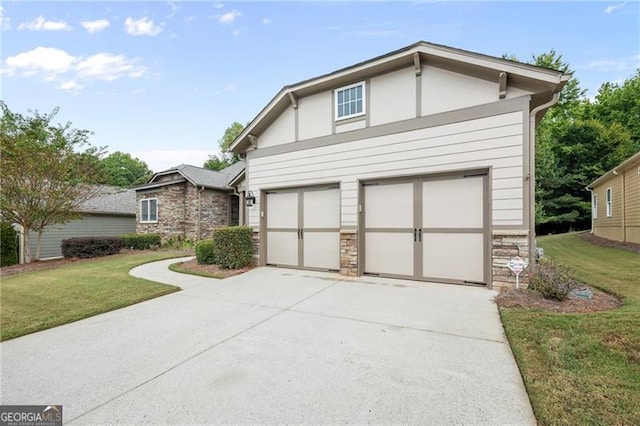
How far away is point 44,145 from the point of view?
967cm

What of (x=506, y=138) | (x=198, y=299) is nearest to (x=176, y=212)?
(x=198, y=299)

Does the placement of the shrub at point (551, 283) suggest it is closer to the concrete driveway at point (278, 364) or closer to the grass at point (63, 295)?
the concrete driveway at point (278, 364)

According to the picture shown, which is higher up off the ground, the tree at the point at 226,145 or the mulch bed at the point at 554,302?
the tree at the point at 226,145

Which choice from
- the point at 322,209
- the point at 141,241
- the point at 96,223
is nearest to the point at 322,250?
the point at 322,209

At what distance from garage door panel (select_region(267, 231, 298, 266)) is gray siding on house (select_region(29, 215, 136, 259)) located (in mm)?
10693

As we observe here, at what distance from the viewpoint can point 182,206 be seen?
15.1m

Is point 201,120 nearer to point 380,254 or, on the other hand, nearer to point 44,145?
point 44,145

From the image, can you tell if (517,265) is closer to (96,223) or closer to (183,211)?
(183,211)

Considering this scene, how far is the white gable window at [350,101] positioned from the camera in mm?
7061

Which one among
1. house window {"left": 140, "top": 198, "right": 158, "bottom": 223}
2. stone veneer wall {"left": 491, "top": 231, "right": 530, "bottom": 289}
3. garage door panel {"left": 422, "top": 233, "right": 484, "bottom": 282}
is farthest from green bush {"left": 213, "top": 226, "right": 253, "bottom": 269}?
house window {"left": 140, "top": 198, "right": 158, "bottom": 223}

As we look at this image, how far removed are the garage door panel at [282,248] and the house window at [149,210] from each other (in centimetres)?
1006

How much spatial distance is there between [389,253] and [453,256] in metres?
1.39

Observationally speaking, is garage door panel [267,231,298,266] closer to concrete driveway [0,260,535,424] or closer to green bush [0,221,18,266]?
concrete driveway [0,260,535,424]

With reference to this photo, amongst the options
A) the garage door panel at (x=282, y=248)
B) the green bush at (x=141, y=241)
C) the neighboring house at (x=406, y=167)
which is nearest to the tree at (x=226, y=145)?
the green bush at (x=141, y=241)
